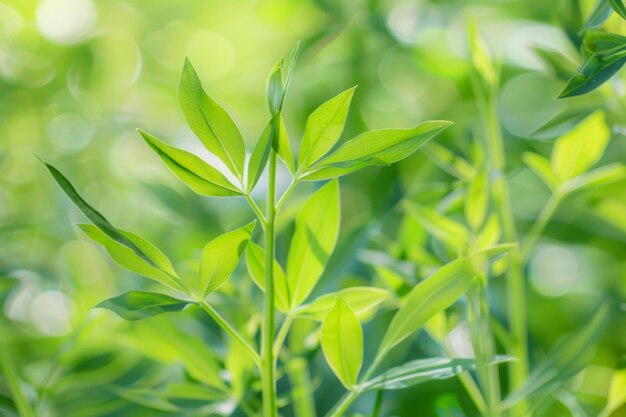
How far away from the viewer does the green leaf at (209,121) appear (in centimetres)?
17

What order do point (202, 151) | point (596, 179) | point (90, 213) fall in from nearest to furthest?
1. point (90, 213)
2. point (596, 179)
3. point (202, 151)

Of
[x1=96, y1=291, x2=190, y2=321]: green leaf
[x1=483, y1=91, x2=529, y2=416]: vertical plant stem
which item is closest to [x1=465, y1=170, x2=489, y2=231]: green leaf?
[x1=483, y1=91, x2=529, y2=416]: vertical plant stem

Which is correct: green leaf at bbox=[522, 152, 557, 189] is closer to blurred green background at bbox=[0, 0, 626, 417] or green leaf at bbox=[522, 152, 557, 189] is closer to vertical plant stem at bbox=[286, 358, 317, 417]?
blurred green background at bbox=[0, 0, 626, 417]

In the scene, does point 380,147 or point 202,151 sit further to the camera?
point 202,151

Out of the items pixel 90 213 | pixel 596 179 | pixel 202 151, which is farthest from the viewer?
pixel 202 151

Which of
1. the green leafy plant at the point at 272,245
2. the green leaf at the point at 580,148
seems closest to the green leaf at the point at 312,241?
the green leafy plant at the point at 272,245

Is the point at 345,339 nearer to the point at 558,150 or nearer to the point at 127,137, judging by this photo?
the point at 558,150

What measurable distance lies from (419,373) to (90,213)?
0.10 m

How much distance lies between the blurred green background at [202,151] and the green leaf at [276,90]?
97 mm

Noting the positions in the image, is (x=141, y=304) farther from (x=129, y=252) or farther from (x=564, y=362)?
(x=564, y=362)

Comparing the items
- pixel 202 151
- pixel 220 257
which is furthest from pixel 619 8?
pixel 202 151

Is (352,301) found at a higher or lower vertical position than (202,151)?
lower

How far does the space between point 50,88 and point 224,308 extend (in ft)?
1.23

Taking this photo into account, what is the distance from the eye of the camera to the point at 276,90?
170mm
